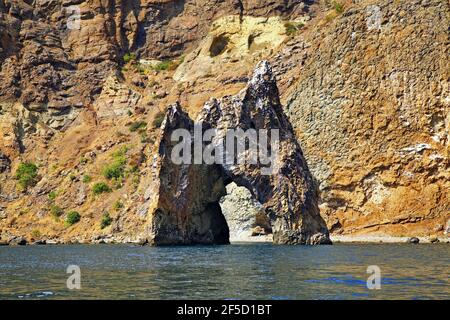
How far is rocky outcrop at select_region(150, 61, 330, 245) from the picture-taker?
67.1 meters

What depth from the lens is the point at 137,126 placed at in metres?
120

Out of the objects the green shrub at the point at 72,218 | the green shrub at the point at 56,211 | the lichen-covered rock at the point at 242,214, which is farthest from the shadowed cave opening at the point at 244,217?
the green shrub at the point at 56,211

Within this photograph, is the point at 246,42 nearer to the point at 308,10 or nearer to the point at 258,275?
the point at 308,10

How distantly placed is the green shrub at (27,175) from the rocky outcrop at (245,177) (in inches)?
2006

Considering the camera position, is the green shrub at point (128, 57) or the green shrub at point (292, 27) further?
the green shrub at point (128, 57)

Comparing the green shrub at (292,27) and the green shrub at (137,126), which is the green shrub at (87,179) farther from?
the green shrub at (292,27)

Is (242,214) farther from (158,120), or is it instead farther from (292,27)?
(292,27)

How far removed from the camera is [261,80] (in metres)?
69.0

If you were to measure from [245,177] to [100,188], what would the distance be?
44784 mm

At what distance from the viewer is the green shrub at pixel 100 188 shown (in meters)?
107

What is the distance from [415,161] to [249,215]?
905 inches

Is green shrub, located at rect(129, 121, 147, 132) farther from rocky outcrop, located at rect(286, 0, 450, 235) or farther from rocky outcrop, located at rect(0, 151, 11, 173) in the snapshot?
rocky outcrop, located at rect(286, 0, 450, 235)

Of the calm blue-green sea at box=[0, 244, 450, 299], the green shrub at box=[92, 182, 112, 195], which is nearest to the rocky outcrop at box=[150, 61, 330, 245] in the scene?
the calm blue-green sea at box=[0, 244, 450, 299]
